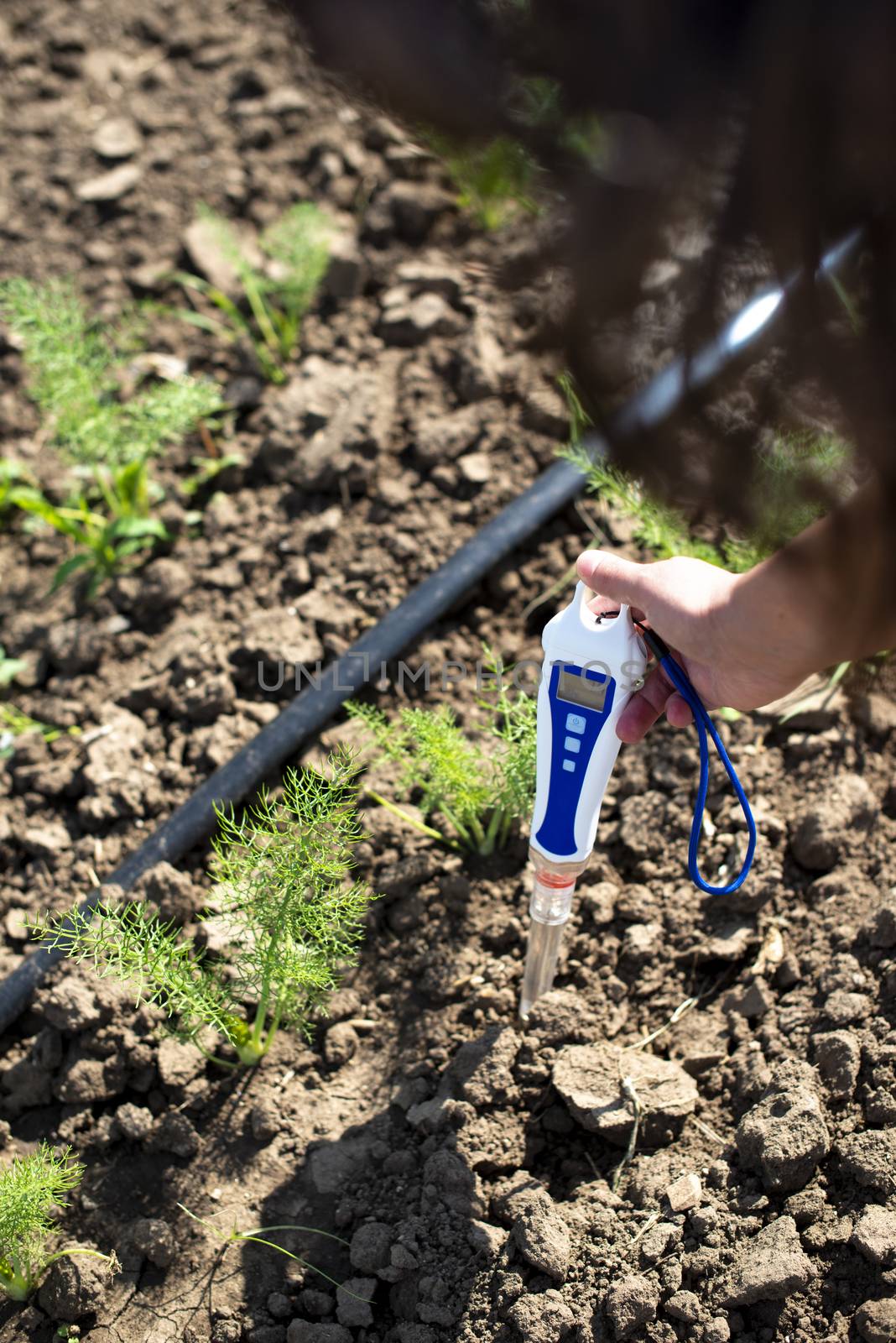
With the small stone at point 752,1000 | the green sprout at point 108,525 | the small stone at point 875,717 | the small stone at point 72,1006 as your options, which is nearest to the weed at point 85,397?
the green sprout at point 108,525

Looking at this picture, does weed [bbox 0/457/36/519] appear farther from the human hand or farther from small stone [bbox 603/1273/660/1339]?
small stone [bbox 603/1273/660/1339]

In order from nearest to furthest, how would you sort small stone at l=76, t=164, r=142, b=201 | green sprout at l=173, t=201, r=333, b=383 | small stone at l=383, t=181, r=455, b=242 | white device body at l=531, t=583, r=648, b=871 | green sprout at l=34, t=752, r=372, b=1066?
white device body at l=531, t=583, r=648, b=871 → green sprout at l=34, t=752, r=372, b=1066 → green sprout at l=173, t=201, r=333, b=383 → small stone at l=383, t=181, r=455, b=242 → small stone at l=76, t=164, r=142, b=201

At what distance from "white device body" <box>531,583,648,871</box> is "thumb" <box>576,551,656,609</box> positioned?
0.03m

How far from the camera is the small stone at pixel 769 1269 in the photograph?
5.20ft

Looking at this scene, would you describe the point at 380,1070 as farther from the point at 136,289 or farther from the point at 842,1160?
the point at 136,289

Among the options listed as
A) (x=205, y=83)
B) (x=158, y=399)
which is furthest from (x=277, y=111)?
(x=158, y=399)

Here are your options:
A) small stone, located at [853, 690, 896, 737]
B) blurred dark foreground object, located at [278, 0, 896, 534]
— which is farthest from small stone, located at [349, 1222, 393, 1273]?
blurred dark foreground object, located at [278, 0, 896, 534]

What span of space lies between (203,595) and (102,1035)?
117 centimetres

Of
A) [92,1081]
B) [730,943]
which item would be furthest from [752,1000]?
[92,1081]

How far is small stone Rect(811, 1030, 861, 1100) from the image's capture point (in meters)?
1.79

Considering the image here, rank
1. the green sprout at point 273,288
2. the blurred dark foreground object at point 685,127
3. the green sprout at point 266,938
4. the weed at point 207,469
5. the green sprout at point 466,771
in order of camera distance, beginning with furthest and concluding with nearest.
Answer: the green sprout at point 273,288
the weed at point 207,469
the green sprout at point 466,771
the green sprout at point 266,938
the blurred dark foreground object at point 685,127

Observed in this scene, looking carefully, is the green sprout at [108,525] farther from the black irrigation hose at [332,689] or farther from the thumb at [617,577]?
the thumb at [617,577]

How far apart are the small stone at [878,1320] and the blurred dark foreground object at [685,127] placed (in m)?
1.42

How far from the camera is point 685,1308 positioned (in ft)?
5.31
